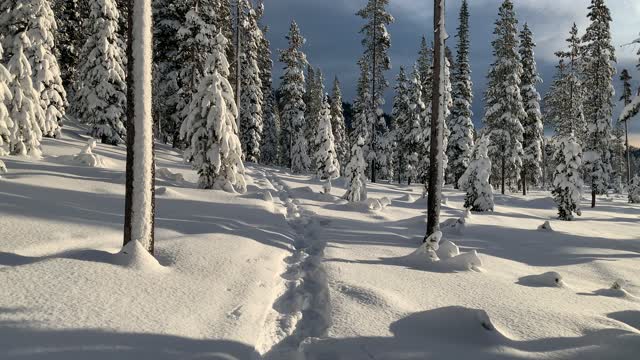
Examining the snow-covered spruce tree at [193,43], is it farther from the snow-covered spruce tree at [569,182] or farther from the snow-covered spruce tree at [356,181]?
the snow-covered spruce tree at [569,182]

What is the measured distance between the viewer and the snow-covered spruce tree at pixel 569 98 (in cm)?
4356

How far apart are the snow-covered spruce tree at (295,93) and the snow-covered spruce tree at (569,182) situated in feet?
94.1

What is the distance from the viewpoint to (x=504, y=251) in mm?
11609

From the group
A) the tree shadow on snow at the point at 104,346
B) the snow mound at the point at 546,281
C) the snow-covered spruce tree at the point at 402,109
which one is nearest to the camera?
the tree shadow on snow at the point at 104,346

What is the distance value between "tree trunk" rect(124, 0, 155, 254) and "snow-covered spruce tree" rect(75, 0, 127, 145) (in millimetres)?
20634

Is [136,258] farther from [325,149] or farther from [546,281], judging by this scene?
[325,149]

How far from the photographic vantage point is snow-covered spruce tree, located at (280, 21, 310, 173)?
145 ft

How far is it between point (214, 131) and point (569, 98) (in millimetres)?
42616

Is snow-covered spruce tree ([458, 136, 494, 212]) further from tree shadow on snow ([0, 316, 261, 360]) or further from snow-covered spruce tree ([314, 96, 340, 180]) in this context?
tree shadow on snow ([0, 316, 261, 360])

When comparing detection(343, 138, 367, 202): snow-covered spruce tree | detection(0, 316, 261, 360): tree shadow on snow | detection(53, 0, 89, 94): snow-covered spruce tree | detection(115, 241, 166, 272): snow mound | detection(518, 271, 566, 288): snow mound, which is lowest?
detection(518, 271, 566, 288): snow mound

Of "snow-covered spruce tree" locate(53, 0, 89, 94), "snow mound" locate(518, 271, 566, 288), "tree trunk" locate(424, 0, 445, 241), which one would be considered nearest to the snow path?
"tree trunk" locate(424, 0, 445, 241)

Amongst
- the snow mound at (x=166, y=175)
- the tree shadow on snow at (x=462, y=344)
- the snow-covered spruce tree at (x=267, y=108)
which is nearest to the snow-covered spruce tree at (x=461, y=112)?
the snow-covered spruce tree at (x=267, y=108)

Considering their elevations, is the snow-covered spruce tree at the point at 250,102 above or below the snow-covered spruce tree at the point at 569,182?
above

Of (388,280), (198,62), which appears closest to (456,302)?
(388,280)
